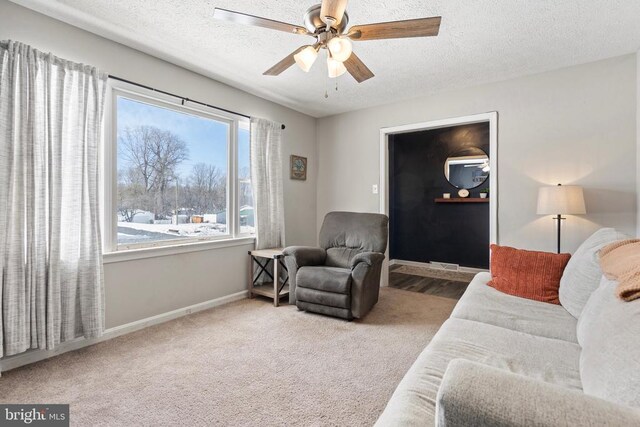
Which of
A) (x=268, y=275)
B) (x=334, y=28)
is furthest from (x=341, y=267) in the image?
(x=334, y=28)

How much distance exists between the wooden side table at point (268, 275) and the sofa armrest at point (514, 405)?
9.36 ft

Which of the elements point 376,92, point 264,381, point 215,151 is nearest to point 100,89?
point 215,151

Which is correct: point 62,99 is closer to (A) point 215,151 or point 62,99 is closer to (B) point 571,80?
(A) point 215,151

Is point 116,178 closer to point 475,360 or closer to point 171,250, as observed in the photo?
point 171,250

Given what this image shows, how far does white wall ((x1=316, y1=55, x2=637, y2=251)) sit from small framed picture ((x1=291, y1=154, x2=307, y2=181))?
1.59 meters

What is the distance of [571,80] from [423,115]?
1.48 metres

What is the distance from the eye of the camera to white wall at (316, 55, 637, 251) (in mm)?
2928

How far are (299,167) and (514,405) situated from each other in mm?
4147

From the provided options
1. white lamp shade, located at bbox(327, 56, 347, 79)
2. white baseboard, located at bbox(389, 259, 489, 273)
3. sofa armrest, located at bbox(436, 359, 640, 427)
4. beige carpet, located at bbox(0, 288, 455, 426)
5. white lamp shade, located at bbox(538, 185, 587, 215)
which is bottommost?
beige carpet, located at bbox(0, 288, 455, 426)

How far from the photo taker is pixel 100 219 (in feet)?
8.34

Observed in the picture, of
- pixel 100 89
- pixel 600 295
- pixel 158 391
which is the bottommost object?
pixel 158 391

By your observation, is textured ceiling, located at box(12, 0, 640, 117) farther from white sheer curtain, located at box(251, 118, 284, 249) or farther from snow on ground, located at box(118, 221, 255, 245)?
snow on ground, located at box(118, 221, 255, 245)

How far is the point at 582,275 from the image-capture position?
1.78 m

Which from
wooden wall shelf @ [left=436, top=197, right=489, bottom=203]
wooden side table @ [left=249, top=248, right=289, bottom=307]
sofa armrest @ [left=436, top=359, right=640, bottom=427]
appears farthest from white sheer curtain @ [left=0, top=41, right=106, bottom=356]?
wooden wall shelf @ [left=436, top=197, right=489, bottom=203]
